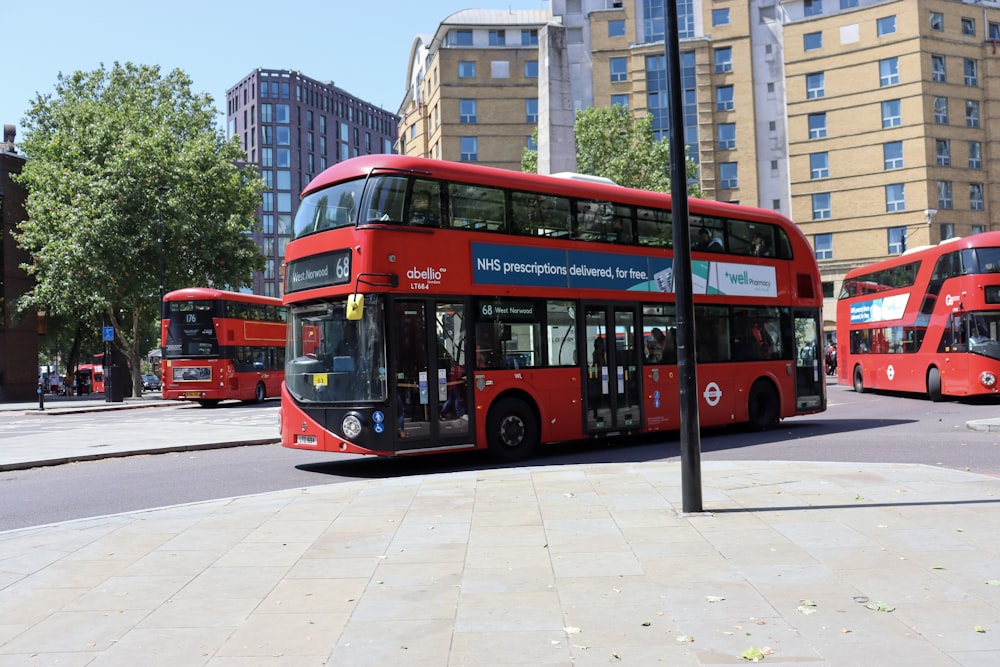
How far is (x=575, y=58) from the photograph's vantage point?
62.2 metres

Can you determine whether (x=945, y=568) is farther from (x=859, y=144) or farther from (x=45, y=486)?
(x=859, y=144)

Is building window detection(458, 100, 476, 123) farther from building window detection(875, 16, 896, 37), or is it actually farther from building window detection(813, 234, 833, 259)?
building window detection(875, 16, 896, 37)

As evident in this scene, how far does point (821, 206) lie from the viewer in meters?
56.7

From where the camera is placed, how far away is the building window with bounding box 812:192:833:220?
185 feet

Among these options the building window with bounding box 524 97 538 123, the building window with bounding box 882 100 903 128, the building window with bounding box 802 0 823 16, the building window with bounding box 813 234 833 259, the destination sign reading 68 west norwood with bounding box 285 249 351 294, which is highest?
the building window with bounding box 802 0 823 16

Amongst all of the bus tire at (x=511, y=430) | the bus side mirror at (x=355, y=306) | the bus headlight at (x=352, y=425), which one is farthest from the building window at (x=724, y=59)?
the bus headlight at (x=352, y=425)

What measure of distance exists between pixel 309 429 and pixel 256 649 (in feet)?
24.0

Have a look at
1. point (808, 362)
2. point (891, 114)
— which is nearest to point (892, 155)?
point (891, 114)

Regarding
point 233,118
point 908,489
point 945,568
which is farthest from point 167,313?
point 233,118

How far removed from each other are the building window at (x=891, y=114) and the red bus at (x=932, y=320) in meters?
30.5

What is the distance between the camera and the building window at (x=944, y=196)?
5344 cm

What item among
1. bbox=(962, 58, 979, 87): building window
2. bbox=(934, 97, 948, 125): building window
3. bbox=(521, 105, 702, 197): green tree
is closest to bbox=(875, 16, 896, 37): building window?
bbox=(934, 97, 948, 125): building window

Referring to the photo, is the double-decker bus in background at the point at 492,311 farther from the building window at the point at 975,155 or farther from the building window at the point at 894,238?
the building window at the point at 975,155

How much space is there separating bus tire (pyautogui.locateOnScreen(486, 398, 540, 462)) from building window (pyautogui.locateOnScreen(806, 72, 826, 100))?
2024 inches
